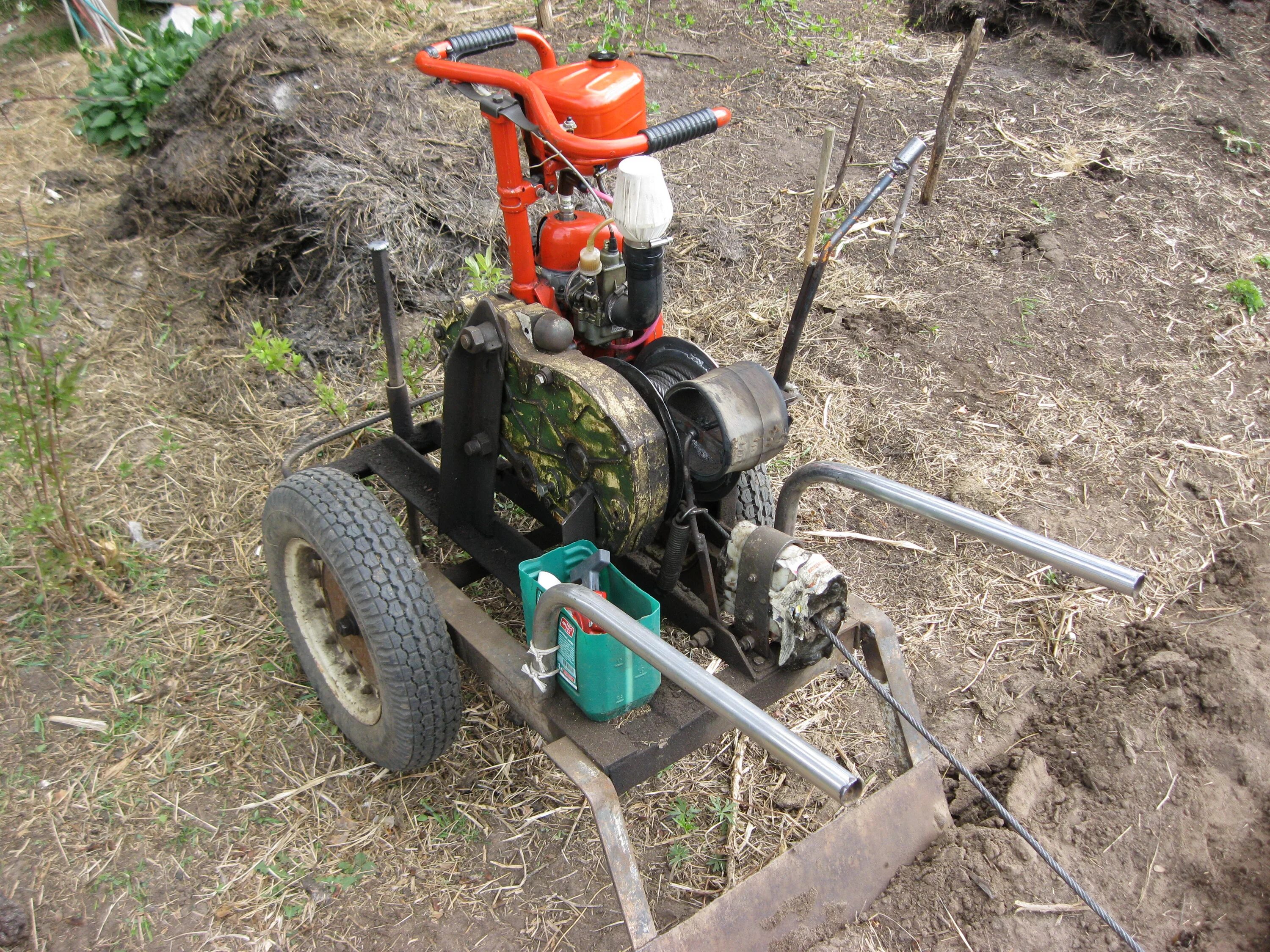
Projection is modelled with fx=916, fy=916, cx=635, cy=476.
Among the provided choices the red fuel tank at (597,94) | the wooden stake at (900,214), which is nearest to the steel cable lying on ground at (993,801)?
the red fuel tank at (597,94)

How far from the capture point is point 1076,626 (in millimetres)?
3605

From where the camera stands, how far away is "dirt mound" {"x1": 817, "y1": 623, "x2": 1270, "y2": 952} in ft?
8.34

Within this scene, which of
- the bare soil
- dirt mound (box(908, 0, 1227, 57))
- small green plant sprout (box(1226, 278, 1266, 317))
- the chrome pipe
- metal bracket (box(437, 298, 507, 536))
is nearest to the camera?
the chrome pipe

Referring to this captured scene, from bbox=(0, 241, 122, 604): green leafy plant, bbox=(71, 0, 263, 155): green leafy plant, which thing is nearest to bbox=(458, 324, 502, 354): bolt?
bbox=(0, 241, 122, 604): green leafy plant

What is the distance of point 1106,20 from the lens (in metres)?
8.41

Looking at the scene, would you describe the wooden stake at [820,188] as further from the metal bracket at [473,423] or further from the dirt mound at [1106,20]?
the dirt mound at [1106,20]

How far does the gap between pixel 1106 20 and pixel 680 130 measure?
7.72 metres

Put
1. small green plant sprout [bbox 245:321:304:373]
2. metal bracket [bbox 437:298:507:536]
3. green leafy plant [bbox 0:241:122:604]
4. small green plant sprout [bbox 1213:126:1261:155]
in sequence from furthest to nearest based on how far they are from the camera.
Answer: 1. small green plant sprout [bbox 1213:126:1261:155]
2. small green plant sprout [bbox 245:321:304:373]
3. green leafy plant [bbox 0:241:122:604]
4. metal bracket [bbox 437:298:507:536]

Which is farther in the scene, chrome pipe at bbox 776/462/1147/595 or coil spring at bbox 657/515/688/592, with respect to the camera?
coil spring at bbox 657/515/688/592

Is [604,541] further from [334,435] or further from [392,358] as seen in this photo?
[334,435]

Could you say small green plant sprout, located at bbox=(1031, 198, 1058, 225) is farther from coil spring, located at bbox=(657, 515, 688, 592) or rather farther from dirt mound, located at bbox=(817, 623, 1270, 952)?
coil spring, located at bbox=(657, 515, 688, 592)

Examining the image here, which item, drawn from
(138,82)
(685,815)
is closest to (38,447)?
(685,815)

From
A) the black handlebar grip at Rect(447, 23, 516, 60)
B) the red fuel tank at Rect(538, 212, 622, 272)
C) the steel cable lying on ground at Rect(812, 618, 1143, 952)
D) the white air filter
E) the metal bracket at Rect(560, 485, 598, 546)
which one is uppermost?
the black handlebar grip at Rect(447, 23, 516, 60)

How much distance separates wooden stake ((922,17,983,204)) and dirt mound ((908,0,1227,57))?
3.11 metres
